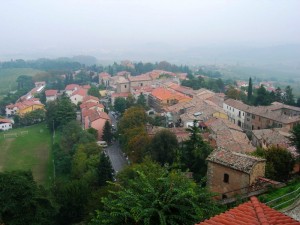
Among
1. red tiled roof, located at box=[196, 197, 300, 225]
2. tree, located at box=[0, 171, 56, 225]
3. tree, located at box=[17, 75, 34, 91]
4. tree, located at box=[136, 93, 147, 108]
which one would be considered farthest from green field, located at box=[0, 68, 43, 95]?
red tiled roof, located at box=[196, 197, 300, 225]

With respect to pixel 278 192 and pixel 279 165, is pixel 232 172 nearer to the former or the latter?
pixel 278 192

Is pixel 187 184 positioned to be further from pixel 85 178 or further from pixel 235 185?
pixel 85 178

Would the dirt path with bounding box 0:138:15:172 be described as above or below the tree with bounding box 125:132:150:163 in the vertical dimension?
below

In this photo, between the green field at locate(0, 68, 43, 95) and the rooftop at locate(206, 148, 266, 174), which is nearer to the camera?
the rooftop at locate(206, 148, 266, 174)

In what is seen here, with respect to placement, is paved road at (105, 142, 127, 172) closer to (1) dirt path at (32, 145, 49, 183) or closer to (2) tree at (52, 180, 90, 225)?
(1) dirt path at (32, 145, 49, 183)

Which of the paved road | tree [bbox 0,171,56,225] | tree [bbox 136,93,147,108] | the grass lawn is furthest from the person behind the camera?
tree [bbox 136,93,147,108]

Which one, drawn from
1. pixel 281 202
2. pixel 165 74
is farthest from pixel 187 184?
pixel 165 74

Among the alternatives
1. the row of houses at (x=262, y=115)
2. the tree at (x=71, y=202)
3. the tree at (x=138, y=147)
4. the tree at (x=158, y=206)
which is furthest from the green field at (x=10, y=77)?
the tree at (x=158, y=206)
